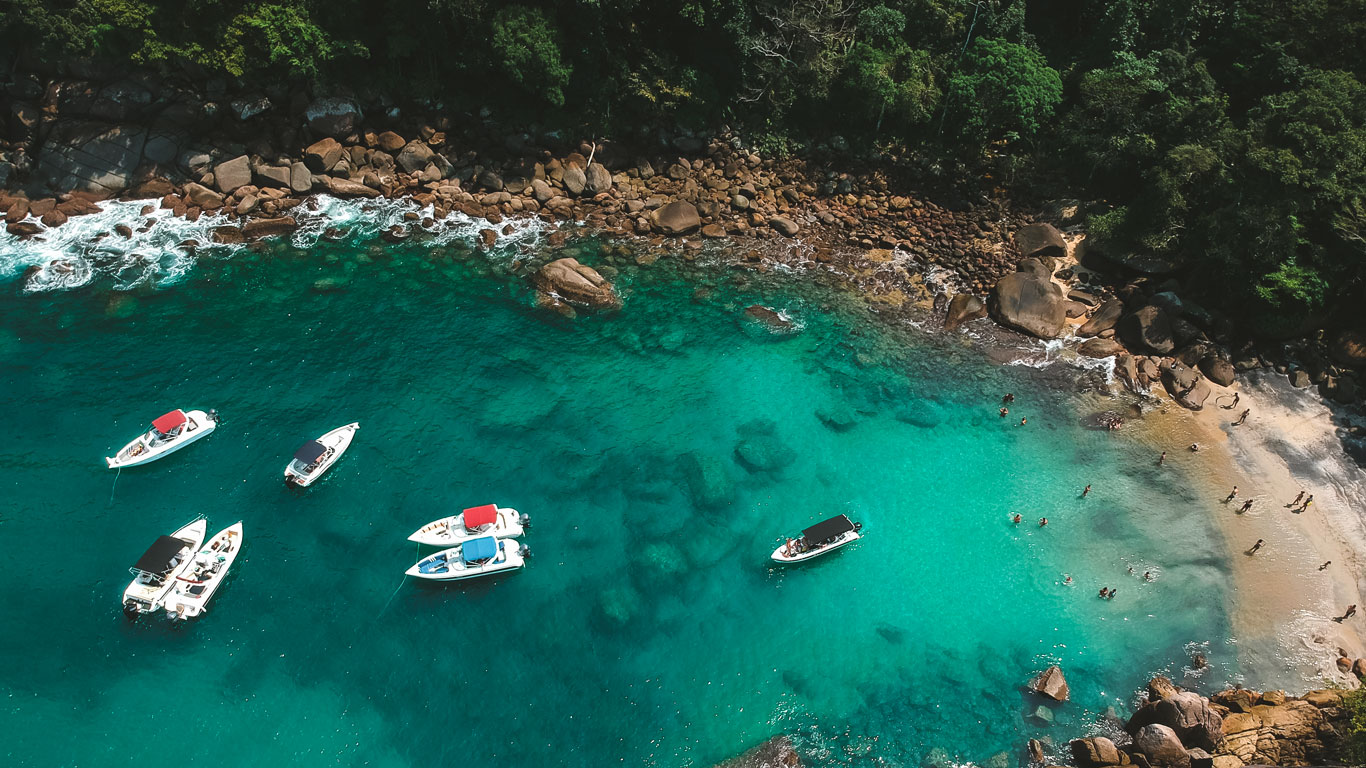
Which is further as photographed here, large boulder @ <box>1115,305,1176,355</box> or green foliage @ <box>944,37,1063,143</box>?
green foliage @ <box>944,37,1063,143</box>

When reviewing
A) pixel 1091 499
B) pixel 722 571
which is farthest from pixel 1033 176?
pixel 722 571

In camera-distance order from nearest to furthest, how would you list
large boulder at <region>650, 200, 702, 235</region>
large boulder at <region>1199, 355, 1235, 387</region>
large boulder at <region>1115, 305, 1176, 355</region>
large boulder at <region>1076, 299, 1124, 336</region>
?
large boulder at <region>1199, 355, 1235, 387</region> < large boulder at <region>1115, 305, 1176, 355</region> < large boulder at <region>1076, 299, 1124, 336</region> < large boulder at <region>650, 200, 702, 235</region>

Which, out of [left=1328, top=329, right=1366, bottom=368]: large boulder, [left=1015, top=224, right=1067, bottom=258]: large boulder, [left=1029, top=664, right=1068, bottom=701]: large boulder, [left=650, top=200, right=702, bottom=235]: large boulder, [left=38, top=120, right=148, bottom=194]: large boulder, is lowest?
[left=1029, top=664, right=1068, bottom=701]: large boulder

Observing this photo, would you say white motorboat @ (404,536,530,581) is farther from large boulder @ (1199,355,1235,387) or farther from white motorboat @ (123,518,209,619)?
large boulder @ (1199,355,1235,387)

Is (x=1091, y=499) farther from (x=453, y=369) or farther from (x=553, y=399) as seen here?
(x=453, y=369)

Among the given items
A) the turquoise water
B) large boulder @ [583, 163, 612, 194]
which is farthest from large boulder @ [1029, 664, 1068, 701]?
large boulder @ [583, 163, 612, 194]

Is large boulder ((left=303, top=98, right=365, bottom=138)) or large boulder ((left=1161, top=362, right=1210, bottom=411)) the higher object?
large boulder ((left=303, top=98, right=365, bottom=138))

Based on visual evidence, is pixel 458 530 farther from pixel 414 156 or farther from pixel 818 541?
pixel 414 156

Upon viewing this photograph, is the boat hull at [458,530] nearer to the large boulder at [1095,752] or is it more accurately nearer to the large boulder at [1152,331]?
the large boulder at [1095,752]
